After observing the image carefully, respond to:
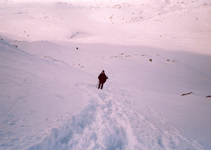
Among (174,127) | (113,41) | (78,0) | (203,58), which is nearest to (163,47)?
(203,58)

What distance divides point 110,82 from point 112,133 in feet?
16.5

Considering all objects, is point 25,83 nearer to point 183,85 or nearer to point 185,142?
point 185,142

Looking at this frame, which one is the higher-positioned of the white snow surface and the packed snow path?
the white snow surface

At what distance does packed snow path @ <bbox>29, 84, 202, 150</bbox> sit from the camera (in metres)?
2.61

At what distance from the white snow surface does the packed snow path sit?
24mm

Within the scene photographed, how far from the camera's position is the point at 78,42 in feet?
55.1

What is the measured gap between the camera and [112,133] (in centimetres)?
313

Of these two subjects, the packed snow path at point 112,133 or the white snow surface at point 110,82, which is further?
the white snow surface at point 110,82

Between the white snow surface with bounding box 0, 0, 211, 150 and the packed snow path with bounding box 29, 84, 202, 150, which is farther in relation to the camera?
the white snow surface with bounding box 0, 0, 211, 150

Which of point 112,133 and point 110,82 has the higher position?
point 110,82

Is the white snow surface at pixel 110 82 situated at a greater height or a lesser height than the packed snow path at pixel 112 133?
greater

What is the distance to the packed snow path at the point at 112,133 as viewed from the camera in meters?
2.61

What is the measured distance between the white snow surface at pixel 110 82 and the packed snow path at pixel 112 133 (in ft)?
0.08

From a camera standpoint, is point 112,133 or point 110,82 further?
point 110,82
